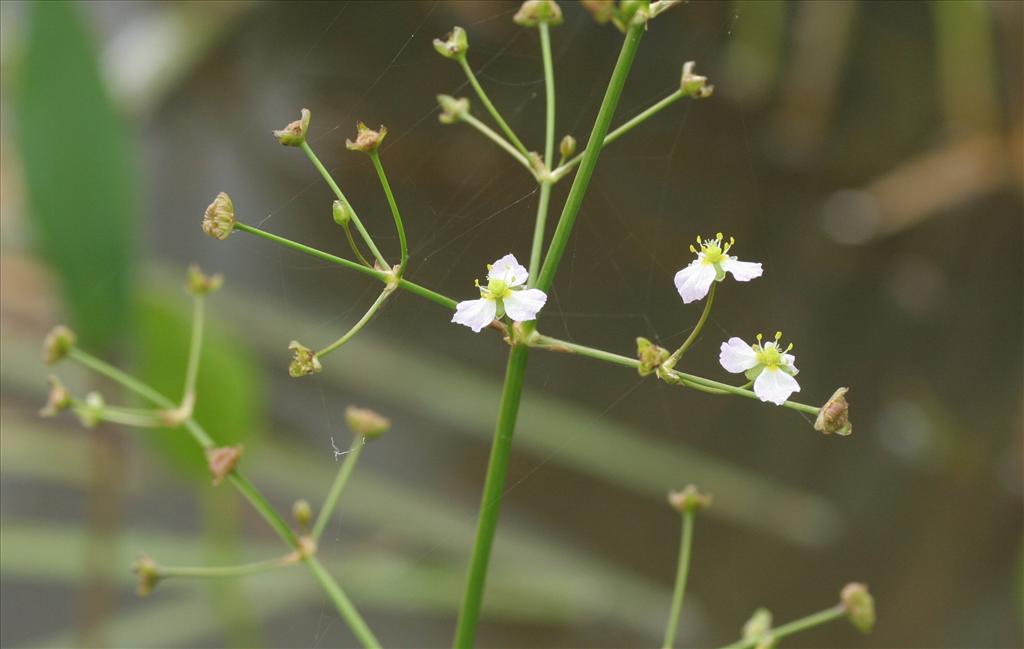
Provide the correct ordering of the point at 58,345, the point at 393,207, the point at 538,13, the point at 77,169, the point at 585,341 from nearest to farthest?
the point at 393,207, the point at 538,13, the point at 58,345, the point at 77,169, the point at 585,341

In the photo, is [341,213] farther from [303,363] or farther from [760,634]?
[760,634]

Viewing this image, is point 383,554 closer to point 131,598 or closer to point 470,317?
point 131,598

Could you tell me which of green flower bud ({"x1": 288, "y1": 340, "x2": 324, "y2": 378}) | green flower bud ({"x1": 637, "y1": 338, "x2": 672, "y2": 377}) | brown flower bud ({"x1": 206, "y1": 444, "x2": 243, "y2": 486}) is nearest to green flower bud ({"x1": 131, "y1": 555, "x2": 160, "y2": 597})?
brown flower bud ({"x1": 206, "y1": 444, "x2": 243, "y2": 486})

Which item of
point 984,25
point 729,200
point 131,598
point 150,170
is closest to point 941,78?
point 984,25

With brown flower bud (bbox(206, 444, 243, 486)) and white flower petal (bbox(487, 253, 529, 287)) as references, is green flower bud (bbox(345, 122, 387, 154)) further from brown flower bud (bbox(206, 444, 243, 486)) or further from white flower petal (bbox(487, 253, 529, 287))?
brown flower bud (bbox(206, 444, 243, 486))

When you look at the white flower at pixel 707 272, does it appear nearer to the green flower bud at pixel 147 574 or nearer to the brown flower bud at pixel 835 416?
the brown flower bud at pixel 835 416

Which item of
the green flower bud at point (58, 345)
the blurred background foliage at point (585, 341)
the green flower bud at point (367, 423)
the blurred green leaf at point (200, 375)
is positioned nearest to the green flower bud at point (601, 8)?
the green flower bud at point (367, 423)

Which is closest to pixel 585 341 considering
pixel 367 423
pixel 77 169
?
pixel 77 169

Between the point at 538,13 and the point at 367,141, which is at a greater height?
the point at 538,13
